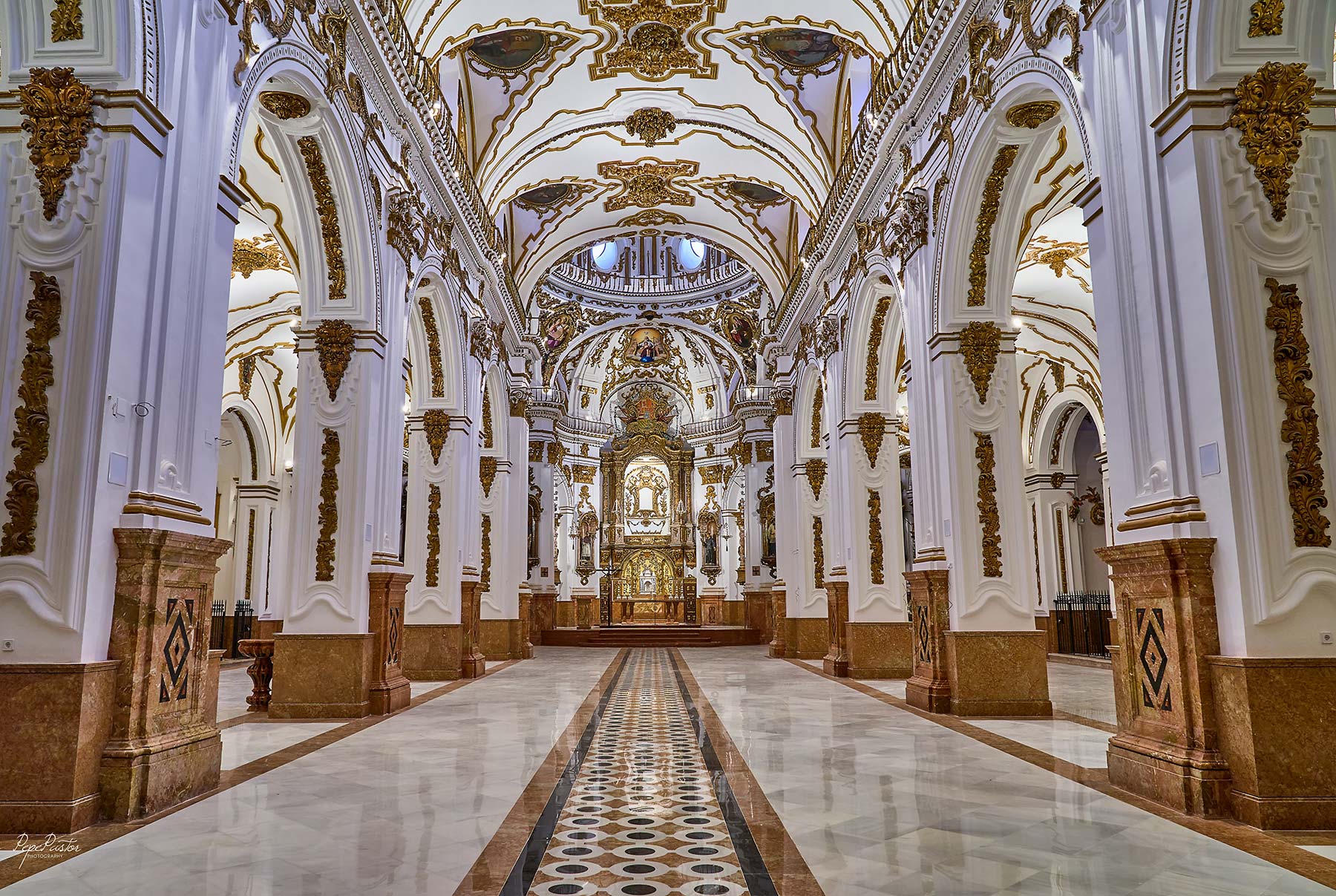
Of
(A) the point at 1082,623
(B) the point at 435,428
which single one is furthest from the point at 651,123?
(A) the point at 1082,623

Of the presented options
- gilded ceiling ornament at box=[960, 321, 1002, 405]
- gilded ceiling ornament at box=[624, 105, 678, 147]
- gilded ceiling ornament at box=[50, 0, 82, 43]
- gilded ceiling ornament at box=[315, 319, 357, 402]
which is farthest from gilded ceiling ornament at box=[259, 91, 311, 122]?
gilded ceiling ornament at box=[624, 105, 678, 147]

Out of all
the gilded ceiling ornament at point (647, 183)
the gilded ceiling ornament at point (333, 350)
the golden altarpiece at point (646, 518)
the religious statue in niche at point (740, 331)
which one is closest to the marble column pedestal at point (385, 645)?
the gilded ceiling ornament at point (333, 350)

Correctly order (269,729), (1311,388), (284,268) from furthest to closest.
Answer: (284,268)
(269,729)
(1311,388)

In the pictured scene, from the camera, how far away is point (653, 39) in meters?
12.8

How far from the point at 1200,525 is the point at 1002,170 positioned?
481cm

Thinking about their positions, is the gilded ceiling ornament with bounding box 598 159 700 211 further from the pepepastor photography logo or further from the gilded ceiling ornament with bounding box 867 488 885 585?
the pepepastor photography logo

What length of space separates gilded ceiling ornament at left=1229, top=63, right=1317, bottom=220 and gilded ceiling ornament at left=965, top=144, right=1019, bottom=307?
3432 millimetres

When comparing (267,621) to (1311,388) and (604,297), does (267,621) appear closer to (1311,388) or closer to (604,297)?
(604,297)

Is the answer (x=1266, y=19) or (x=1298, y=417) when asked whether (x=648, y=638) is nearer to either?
(x=1298, y=417)

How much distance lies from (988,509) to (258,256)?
1158 cm

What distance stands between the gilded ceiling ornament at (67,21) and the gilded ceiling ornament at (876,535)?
1037cm

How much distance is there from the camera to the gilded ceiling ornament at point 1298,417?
14.9 feet

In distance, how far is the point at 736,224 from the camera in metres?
19.4

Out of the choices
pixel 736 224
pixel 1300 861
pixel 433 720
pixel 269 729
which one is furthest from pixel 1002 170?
pixel 736 224
